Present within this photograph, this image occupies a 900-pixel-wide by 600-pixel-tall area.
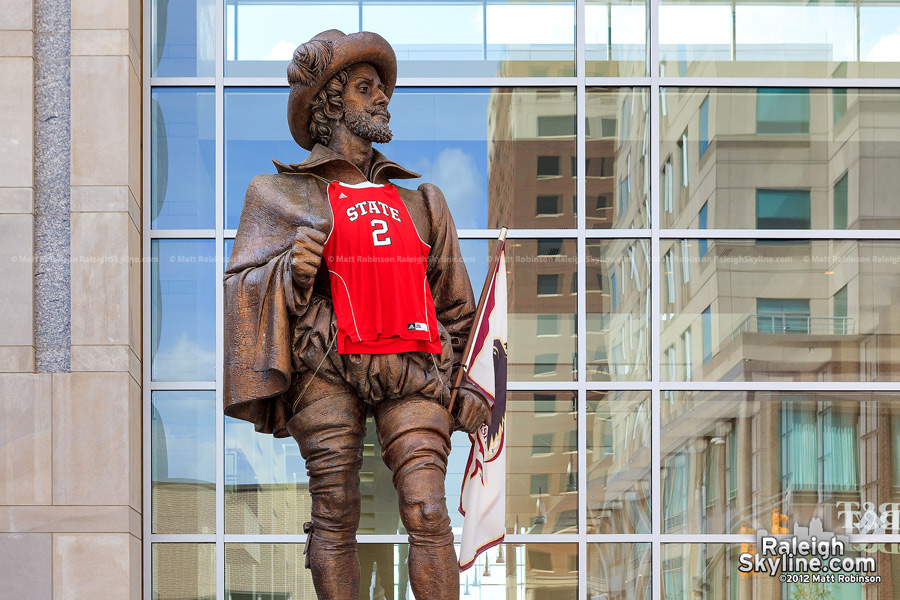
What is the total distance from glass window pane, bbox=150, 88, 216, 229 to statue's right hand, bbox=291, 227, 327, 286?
4.56 meters

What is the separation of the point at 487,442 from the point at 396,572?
12.6 feet

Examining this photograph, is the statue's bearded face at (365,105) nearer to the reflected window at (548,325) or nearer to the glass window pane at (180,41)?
the reflected window at (548,325)

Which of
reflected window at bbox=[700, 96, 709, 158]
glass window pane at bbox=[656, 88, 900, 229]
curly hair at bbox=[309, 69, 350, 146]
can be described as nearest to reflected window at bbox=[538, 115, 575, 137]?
glass window pane at bbox=[656, 88, 900, 229]

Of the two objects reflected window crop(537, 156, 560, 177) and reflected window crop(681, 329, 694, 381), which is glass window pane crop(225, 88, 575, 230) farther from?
reflected window crop(681, 329, 694, 381)

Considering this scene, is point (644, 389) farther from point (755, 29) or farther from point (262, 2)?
point (262, 2)

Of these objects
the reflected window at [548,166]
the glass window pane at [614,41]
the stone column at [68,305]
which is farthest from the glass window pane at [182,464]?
the glass window pane at [614,41]

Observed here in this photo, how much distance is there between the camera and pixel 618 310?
1005cm

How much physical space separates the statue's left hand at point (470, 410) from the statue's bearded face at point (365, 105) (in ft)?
3.49

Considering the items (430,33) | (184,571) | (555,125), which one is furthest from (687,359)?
(184,571)

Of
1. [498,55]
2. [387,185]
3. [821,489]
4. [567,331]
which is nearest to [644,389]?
[567,331]

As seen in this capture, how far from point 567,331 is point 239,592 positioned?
276 cm

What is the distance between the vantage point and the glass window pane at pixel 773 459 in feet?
32.7

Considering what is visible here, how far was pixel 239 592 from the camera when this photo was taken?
9.73 meters

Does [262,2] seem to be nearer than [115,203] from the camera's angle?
No
